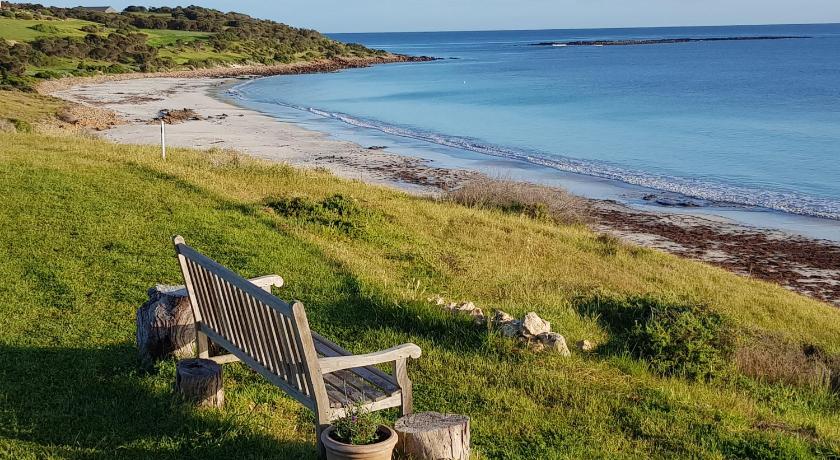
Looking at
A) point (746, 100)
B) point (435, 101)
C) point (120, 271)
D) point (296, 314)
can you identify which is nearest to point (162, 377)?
point (296, 314)

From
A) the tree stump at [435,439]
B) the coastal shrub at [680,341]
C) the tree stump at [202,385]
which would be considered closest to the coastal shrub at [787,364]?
the coastal shrub at [680,341]

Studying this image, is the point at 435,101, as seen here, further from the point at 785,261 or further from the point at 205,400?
the point at 205,400

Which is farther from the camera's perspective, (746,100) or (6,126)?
(746,100)

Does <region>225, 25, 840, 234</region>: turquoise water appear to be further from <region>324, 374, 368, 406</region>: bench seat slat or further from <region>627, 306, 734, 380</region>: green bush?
<region>324, 374, 368, 406</region>: bench seat slat

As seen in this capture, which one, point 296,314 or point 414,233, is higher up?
point 296,314

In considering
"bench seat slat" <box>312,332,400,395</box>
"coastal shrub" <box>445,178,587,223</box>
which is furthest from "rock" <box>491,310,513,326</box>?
"coastal shrub" <box>445,178,587,223</box>

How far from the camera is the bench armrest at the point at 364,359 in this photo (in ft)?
16.5

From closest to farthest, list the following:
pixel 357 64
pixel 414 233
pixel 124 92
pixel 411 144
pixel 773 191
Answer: pixel 414 233
pixel 773 191
pixel 411 144
pixel 124 92
pixel 357 64

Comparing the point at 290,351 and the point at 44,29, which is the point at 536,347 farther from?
the point at 44,29

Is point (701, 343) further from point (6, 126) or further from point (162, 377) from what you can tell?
point (6, 126)

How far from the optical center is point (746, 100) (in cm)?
5844

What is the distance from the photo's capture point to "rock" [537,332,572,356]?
26.2 ft

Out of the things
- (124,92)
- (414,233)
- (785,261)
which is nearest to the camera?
(414,233)

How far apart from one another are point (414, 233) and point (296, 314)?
9652mm
